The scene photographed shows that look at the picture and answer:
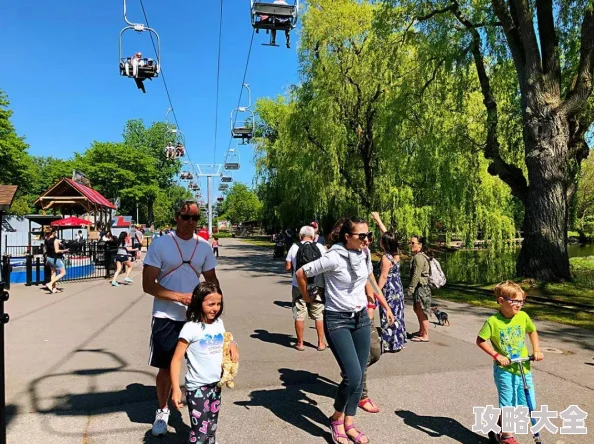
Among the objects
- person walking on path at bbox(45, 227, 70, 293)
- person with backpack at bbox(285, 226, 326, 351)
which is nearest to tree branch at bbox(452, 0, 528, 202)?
person with backpack at bbox(285, 226, 326, 351)

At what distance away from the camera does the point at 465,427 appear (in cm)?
385

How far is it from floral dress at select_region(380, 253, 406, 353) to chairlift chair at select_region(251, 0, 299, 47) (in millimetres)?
7061

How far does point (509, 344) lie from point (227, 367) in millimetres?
2052

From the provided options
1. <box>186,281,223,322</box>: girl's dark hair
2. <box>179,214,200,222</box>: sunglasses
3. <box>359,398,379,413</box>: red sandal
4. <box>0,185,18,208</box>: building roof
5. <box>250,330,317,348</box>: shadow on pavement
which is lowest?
<box>250,330,317,348</box>: shadow on pavement

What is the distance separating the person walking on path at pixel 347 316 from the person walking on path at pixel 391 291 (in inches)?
49.2

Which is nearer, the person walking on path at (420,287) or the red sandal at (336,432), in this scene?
the red sandal at (336,432)

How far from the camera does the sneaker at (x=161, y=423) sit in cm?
363

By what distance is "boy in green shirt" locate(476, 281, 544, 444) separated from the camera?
3.37 m

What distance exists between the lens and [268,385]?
4898 millimetres

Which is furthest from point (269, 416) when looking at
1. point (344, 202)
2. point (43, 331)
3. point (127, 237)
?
point (344, 202)

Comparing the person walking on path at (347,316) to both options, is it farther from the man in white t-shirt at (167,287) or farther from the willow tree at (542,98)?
the willow tree at (542,98)

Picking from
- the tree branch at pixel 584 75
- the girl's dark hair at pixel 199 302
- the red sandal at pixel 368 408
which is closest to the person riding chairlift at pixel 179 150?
the tree branch at pixel 584 75

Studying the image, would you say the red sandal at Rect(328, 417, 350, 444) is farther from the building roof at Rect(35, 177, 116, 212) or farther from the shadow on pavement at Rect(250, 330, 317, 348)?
the building roof at Rect(35, 177, 116, 212)

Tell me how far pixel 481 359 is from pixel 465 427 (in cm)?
224
